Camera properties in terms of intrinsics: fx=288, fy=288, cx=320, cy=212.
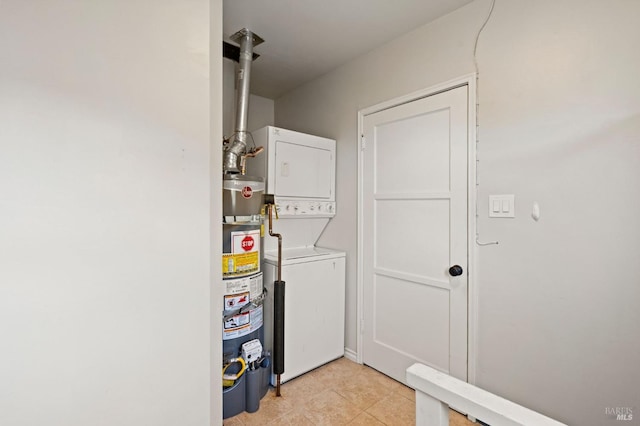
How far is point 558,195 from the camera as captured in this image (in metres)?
1.48

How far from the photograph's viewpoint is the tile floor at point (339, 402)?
1.75 meters

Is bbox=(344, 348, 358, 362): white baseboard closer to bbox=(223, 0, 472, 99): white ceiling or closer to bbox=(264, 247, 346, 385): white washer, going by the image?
bbox=(264, 247, 346, 385): white washer

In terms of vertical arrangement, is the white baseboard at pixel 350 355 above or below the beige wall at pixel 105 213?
below

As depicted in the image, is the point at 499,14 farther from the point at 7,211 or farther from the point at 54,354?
the point at 54,354

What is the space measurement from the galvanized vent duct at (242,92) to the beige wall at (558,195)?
1.34m

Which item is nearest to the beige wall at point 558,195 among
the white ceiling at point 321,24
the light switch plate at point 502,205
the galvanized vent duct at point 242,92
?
the light switch plate at point 502,205

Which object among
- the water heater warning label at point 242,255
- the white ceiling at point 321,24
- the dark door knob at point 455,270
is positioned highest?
the white ceiling at point 321,24

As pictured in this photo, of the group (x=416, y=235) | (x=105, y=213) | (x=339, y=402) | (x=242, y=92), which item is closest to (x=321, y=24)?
(x=242, y=92)

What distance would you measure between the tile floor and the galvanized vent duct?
1.60 meters

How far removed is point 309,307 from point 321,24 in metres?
2.07

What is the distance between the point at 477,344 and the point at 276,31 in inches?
98.7

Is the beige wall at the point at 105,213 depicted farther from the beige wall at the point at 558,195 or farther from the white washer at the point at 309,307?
the beige wall at the point at 558,195

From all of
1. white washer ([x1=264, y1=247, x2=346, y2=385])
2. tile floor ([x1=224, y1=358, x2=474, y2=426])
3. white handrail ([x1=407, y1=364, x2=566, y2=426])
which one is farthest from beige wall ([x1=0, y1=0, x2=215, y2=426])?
white handrail ([x1=407, y1=364, x2=566, y2=426])

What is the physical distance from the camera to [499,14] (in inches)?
65.5
